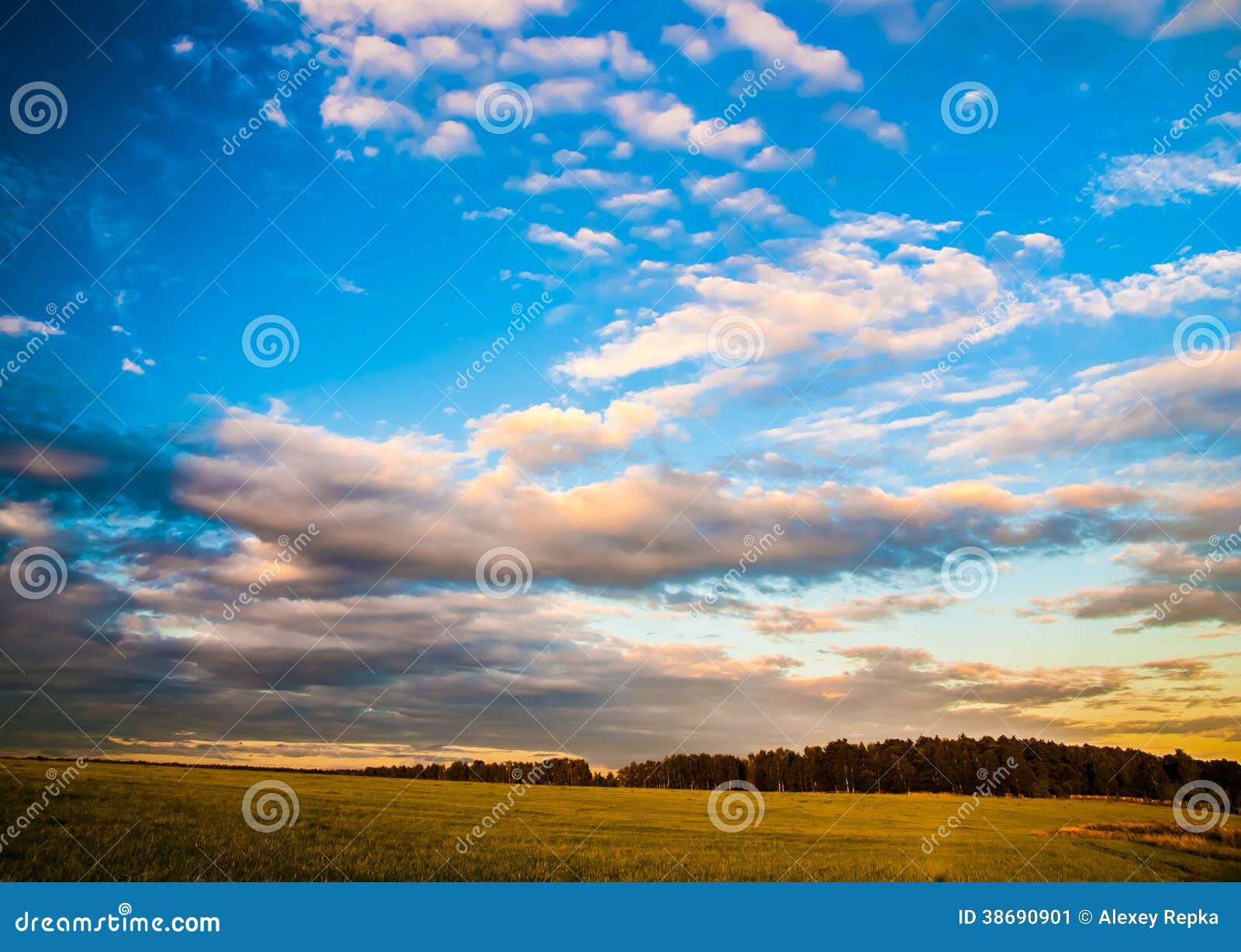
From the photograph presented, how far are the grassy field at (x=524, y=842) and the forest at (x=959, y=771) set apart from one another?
4109 centimetres

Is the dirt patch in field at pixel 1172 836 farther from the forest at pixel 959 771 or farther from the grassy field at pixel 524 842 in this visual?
the forest at pixel 959 771

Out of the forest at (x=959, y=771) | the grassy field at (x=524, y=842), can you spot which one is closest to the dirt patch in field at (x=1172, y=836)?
the grassy field at (x=524, y=842)

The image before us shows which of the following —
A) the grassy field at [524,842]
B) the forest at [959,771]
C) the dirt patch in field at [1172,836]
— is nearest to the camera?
the grassy field at [524,842]

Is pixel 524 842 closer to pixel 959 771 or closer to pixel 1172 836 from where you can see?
pixel 1172 836

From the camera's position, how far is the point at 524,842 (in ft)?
110

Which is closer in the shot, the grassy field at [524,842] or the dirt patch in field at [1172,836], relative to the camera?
the grassy field at [524,842]

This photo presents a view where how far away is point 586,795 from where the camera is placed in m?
72.4

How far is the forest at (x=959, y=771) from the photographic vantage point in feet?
320

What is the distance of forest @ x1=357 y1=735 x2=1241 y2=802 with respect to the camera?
3844 inches

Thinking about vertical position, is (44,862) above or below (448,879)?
below

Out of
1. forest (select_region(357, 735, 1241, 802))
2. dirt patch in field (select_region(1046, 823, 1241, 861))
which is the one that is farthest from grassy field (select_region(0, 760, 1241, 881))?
forest (select_region(357, 735, 1241, 802))

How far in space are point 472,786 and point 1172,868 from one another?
2502 inches

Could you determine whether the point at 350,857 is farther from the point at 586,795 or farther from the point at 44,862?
the point at 586,795
